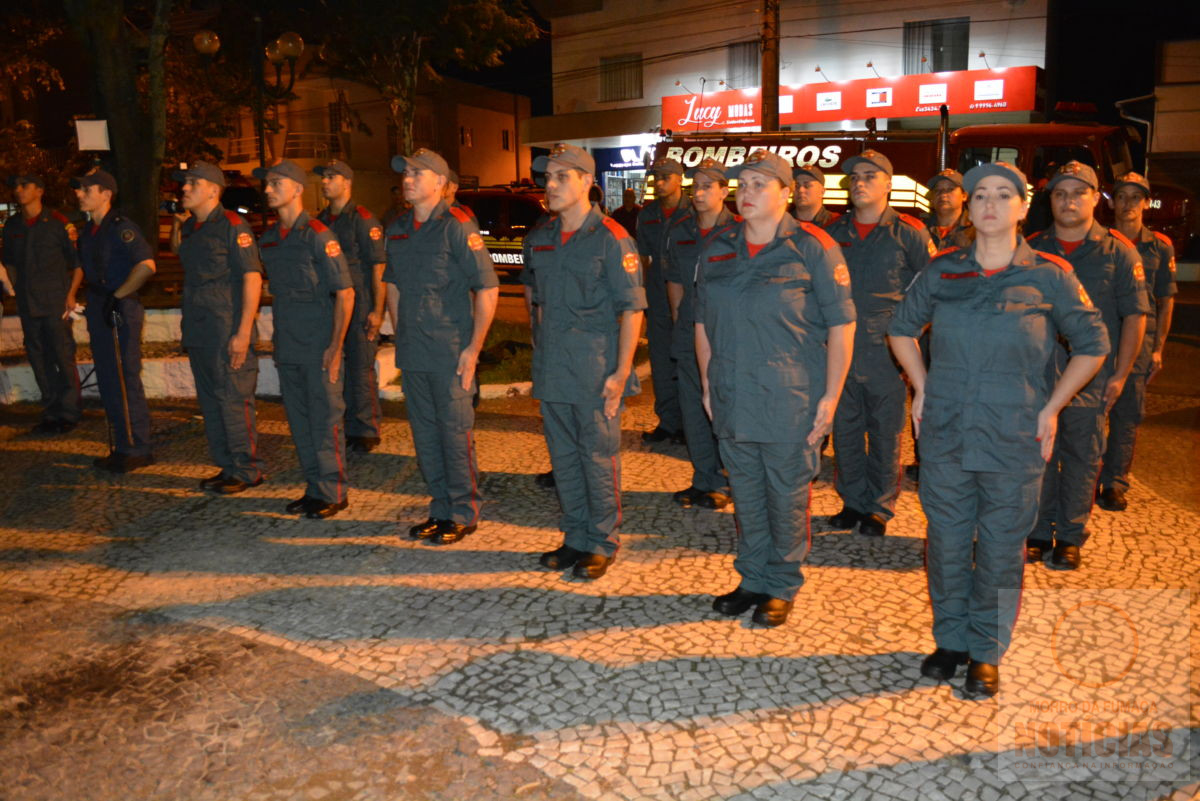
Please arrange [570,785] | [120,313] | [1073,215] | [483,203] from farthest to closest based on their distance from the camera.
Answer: [483,203] < [120,313] < [1073,215] < [570,785]

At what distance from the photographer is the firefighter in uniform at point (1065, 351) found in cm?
452

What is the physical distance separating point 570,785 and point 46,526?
4.10 meters

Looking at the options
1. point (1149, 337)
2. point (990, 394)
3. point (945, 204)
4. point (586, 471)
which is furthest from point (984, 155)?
point (990, 394)

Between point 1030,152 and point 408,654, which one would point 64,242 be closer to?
point 408,654

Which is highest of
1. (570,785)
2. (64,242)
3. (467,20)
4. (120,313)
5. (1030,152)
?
(467,20)

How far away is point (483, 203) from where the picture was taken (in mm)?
17656

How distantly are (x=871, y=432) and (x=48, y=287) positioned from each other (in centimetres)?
670

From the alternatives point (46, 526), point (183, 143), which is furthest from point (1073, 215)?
point (183, 143)

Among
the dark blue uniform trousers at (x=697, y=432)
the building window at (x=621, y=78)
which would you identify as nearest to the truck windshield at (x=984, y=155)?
the dark blue uniform trousers at (x=697, y=432)

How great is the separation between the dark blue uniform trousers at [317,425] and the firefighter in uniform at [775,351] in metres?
2.53

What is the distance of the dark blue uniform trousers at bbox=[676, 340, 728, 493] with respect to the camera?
574cm

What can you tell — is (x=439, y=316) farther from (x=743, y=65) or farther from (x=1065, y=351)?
(x=743, y=65)

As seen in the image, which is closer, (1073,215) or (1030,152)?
(1073,215)

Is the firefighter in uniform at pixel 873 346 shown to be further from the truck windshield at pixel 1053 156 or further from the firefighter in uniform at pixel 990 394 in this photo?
the truck windshield at pixel 1053 156
